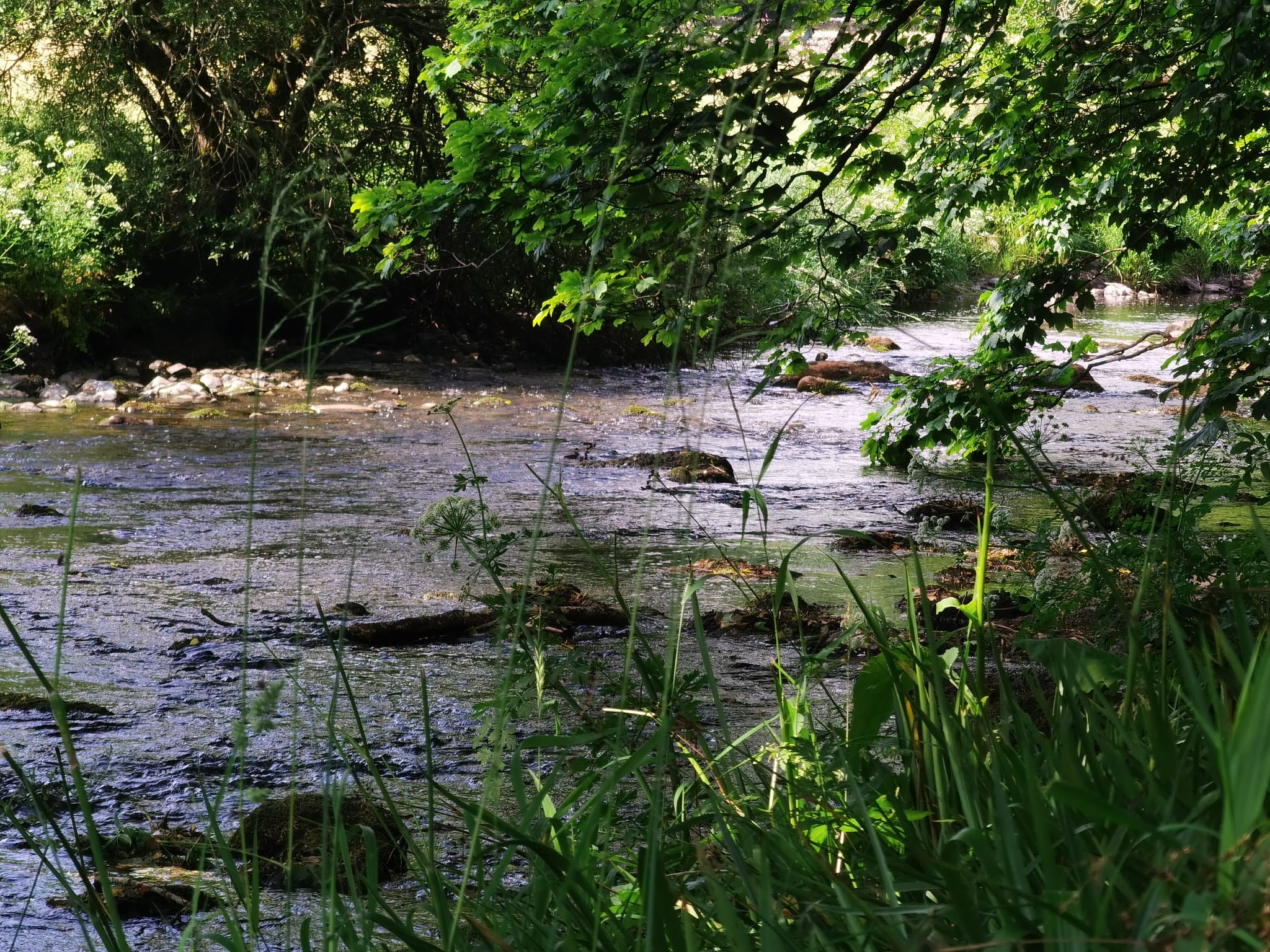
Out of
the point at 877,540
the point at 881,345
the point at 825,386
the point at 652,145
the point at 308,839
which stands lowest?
the point at 308,839

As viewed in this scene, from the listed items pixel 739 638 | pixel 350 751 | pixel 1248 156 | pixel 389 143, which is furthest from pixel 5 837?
pixel 389 143

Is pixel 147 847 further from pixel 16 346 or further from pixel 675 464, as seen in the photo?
pixel 16 346

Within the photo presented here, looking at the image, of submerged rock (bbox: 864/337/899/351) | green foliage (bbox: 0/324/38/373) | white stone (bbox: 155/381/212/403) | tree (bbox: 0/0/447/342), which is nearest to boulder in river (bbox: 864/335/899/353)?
submerged rock (bbox: 864/337/899/351)

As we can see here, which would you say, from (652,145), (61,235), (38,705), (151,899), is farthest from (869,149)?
(61,235)

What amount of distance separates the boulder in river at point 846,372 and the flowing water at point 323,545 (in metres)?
0.88

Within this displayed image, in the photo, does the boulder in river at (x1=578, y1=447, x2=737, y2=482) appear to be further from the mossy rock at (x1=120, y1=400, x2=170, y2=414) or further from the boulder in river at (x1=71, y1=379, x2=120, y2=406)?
the boulder in river at (x1=71, y1=379, x2=120, y2=406)

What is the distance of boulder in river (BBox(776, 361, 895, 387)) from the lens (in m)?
13.5

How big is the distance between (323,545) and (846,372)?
8.75m

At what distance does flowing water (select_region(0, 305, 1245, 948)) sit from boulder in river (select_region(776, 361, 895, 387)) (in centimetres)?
88

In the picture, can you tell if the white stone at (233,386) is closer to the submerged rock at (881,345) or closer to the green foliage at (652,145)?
the green foliage at (652,145)

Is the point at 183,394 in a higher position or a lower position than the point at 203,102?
lower

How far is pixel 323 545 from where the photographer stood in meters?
6.20

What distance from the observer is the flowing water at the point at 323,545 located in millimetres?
3279

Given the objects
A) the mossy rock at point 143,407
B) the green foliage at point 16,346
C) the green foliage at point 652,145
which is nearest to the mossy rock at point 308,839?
the green foliage at point 652,145
